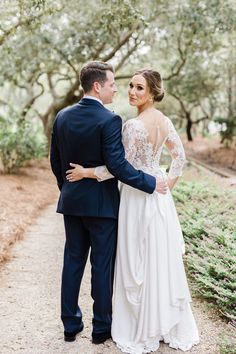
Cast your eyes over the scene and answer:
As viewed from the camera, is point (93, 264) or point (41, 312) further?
point (41, 312)

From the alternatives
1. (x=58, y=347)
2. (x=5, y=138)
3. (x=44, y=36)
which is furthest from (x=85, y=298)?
(x=44, y=36)

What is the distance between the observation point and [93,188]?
362 centimetres

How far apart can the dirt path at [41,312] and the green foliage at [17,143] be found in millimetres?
5677

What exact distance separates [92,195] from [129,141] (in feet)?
1.70

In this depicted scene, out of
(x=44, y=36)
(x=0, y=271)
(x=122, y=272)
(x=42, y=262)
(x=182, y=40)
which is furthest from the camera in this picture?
(x=182, y=40)

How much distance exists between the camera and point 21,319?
442 centimetres

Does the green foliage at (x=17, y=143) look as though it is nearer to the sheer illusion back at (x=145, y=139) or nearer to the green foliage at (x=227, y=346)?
the sheer illusion back at (x=145, y=139)

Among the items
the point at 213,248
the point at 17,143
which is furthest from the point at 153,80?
the point at 17,143

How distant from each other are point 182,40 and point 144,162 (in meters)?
15.5

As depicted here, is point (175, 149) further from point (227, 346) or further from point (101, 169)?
point (227, 346)

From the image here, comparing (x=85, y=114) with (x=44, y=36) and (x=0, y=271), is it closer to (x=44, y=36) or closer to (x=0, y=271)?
(x=0, y=271)

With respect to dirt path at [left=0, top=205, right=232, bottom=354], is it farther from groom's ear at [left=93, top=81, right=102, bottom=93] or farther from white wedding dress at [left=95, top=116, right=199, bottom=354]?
groom's ear at [left=93, top=81, right=102, bottom=93]

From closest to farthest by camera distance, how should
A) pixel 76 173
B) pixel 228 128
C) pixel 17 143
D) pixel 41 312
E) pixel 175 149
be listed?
pixel 76 173 → pixel 175 149 → pixel 41 312 → pixel 17 143 → pixel 228 128

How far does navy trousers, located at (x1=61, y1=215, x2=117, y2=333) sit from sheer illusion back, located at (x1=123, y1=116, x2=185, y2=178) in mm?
532
